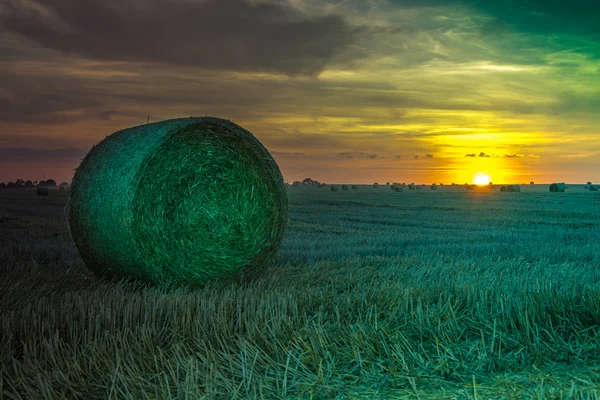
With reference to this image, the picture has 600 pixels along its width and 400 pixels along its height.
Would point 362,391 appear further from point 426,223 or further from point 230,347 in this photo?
point 426,223

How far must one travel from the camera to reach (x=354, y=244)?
38.8 ft

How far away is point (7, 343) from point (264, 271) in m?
4.39

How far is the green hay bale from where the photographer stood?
24.9 ft

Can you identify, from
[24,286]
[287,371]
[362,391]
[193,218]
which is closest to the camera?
[362,391]

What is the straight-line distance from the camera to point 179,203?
7.99 m

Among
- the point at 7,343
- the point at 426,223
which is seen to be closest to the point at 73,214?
the point at 7,343

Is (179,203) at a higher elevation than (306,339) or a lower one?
higher

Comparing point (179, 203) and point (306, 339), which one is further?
point (179, 203)

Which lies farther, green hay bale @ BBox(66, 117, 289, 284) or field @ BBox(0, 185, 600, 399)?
green hay bale @ BBox(66, 117, 289, 284)

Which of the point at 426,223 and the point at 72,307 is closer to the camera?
the point at 72,307

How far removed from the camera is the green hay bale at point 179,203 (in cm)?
758

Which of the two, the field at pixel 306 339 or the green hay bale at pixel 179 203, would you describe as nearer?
the field at pixel 306 339

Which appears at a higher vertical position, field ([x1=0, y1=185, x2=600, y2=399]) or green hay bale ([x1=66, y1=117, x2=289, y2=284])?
green hay bale ([x1=66, y1=117, x2=289, y2=284])

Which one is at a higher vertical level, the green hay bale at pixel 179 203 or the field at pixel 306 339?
the green hay bale at pixel 179 203
